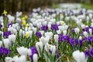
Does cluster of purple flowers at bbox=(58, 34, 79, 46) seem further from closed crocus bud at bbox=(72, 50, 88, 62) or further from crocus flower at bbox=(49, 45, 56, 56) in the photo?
closed crocus bud at bbox=(72, 50, 88, 62)

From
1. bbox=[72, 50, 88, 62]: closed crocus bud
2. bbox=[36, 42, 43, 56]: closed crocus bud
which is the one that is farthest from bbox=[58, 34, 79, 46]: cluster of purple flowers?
bbox=[72, 50, 88, 62]: closed crocus bud

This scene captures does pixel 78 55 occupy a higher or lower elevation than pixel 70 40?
higher

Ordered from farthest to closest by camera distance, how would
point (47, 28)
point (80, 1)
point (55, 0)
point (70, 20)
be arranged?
point (80, 1)
point (55, 0)
point (70, 20)
point (47, 28)

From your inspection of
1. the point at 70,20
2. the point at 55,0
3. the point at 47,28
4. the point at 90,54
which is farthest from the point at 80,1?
the point at 90,54

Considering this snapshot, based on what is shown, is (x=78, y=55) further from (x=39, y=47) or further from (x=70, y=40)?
(x=70, y=40)

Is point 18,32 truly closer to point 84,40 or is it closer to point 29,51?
point 84,40

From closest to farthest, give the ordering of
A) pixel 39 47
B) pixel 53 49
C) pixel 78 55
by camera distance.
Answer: pixel 78 55
pixel 53 49
pixel 39 47

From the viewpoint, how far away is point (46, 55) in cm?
473

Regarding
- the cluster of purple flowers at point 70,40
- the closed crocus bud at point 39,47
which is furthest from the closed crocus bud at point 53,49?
the cluster of purple flowers at point 70,40

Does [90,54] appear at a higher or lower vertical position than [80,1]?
higher

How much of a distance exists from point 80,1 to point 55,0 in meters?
5.56

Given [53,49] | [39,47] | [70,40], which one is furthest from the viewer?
[70,40]

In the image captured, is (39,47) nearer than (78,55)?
No

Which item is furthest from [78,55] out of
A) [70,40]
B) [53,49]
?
[70,40]
